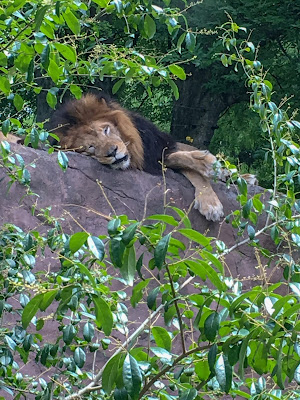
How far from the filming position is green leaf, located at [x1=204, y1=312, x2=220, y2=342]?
61.7 inches

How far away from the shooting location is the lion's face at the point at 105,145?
14.9 feet

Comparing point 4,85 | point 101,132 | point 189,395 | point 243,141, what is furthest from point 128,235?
point 243,141

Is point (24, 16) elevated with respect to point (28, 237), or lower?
elevated

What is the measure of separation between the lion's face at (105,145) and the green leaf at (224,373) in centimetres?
307

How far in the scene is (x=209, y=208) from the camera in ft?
15.1

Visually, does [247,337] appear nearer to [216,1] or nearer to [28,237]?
[28,237]

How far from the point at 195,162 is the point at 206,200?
13.2 inches

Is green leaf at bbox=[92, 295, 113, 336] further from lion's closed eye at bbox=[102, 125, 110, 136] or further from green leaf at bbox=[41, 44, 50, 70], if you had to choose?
lion's closed eye at bbox=[102, 125, 110, 136]

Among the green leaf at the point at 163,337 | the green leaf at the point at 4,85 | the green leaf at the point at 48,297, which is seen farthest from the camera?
the green leaf at the point at 4,85

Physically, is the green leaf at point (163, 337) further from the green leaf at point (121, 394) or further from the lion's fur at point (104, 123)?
the lion's fur at point (104, 123)

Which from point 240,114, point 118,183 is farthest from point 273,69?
point 118,183

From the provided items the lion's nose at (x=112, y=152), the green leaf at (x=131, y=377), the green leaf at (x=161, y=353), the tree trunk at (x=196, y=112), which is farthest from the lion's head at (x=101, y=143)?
the tree trunk at (x=196, y=112)

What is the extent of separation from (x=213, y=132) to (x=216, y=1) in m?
1.67

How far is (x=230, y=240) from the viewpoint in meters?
A: 4.75
